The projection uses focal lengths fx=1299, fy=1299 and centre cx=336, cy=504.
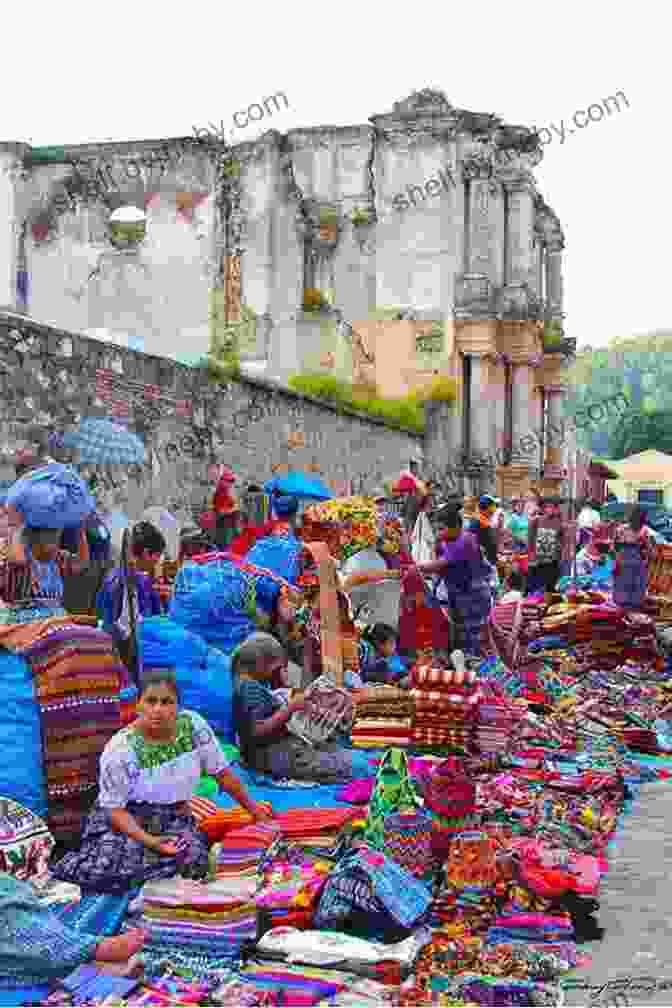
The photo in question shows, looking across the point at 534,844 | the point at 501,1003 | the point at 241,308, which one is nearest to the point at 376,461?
the point at 241,308

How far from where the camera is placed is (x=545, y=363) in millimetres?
35656

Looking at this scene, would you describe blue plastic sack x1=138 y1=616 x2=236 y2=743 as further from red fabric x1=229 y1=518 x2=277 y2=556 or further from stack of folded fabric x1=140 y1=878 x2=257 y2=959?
red fabric x1=229 y1=518 x2=277 y2=556

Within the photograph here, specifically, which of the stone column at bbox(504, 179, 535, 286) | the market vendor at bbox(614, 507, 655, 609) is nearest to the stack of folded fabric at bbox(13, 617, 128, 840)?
the market vendor at bbox(614, 507, 655, 609)

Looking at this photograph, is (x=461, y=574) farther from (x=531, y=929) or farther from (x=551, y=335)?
(x=551, y=335)

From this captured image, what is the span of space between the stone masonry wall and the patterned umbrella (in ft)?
0.46

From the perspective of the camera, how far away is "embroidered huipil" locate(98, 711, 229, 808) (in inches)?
193

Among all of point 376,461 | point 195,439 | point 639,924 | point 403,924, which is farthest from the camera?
point 376,461

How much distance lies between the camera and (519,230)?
32031 mm

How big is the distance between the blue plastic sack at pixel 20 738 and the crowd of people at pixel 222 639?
0.79ft

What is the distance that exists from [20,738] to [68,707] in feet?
0.72

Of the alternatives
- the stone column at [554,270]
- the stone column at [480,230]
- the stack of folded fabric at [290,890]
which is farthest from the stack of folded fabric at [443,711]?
the stone column at [554,270]

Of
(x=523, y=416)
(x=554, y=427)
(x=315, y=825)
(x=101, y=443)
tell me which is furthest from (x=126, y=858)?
(x=554, y=427)

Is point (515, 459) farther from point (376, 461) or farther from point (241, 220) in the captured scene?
point (376, 461)

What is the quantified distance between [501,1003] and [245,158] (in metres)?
26.4
